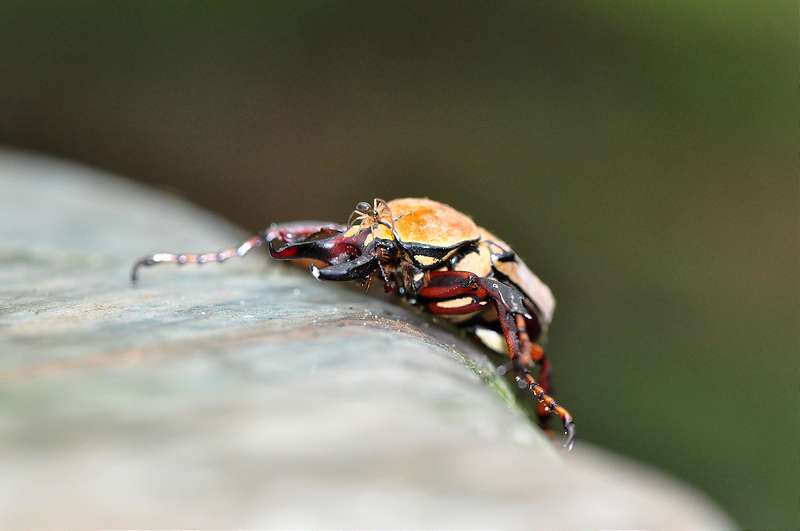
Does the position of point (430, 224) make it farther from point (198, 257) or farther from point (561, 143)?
point (561, 143)

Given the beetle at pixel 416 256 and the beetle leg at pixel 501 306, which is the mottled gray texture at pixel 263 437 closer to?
the beetle leg at pixel 501 306

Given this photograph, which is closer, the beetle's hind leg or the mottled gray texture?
the mottled gray texture

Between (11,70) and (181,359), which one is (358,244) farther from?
(11,70)

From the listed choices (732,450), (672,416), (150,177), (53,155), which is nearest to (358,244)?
(672,416)

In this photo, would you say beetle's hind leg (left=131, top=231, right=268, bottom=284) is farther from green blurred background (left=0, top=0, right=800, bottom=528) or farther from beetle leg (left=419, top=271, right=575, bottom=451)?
green blurred background (left=0, top=0, right=800, bottom=528)

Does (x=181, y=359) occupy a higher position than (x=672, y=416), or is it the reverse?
(x=181, y=359)

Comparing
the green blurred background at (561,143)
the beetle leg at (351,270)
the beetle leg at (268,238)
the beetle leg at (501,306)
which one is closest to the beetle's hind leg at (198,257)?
the beetle leg at (268,238)

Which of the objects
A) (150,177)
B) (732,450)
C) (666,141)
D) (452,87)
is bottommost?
(732,450)

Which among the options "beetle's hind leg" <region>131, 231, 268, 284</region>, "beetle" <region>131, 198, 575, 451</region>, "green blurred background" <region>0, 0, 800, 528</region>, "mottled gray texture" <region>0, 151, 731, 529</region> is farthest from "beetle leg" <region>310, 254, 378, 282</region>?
"green blurred background" <region>0, 0, 800, 528</region>
